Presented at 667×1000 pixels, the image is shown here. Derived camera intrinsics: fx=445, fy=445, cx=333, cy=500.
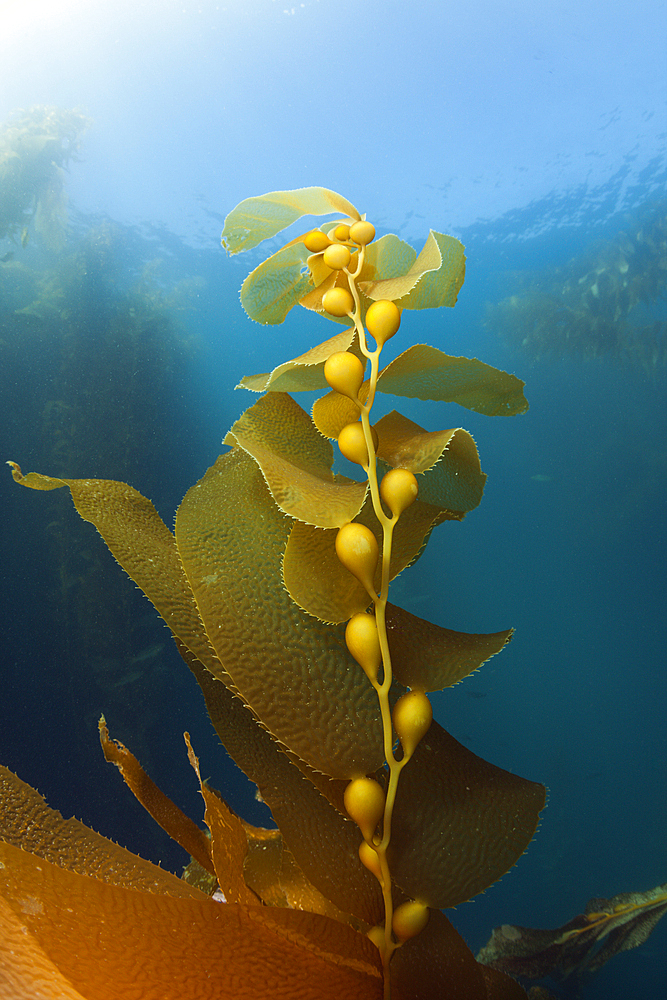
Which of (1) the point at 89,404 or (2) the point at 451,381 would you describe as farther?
(1) the point at 89,404

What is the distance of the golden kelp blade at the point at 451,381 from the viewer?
198mm

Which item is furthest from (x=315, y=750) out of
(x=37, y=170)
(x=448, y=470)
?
(x=37, y=170)

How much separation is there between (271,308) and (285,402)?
66 millimetres

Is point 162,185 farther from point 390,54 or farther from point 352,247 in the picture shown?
point 352,247

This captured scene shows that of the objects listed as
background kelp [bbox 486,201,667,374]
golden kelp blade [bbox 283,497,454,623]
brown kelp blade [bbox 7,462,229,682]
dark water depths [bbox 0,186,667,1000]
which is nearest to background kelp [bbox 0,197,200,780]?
dark water depths [bbox 0,186,667,1000]

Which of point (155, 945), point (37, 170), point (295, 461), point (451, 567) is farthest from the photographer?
point (451, 567)

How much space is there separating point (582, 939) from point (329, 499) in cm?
35

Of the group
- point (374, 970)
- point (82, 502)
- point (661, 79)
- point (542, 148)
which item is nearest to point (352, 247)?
point (82, 502)

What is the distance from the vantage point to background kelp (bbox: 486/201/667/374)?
265 centimetres

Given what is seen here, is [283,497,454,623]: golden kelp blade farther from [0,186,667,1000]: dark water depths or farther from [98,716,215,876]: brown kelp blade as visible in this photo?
[0,186,667,1000]: dark water depths

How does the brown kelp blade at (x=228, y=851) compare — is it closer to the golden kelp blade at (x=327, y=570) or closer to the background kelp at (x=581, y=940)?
the golden kelp blade at (x=327, y=570)

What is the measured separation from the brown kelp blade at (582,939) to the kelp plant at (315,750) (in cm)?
15

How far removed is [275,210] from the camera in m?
0.23

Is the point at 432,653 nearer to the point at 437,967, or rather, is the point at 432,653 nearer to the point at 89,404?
the point at 437,967
